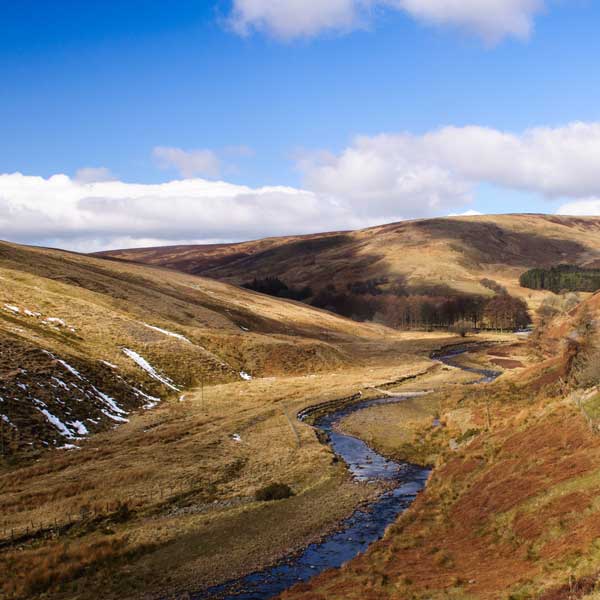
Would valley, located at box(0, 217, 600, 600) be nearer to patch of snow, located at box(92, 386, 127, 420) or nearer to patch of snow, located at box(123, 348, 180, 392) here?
patch of snow, located at box(92, 386, 127, 420)

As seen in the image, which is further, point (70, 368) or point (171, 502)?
point (70, 368)

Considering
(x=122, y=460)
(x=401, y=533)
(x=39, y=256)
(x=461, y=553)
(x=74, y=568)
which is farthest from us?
(x=39, y=256)

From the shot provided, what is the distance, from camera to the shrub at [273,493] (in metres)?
38.0

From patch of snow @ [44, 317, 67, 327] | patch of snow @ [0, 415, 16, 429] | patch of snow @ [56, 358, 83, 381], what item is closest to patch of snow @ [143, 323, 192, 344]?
patch of snow @ [44, 317, 67, 327]

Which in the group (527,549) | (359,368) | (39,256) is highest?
(39,256)

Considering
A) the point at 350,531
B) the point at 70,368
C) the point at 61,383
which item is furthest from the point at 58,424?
the point at 350,531

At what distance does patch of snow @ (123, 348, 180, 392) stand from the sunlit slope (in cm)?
20

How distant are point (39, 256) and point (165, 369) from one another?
67.6 m

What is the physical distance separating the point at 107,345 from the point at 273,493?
4602cm

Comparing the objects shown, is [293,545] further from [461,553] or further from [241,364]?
[241,364]

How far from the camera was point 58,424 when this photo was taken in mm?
50906

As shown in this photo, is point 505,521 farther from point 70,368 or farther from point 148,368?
point 148,368

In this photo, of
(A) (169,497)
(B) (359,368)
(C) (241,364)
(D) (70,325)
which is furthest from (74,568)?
(B) (359,368)

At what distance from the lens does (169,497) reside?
3794 centimetres
